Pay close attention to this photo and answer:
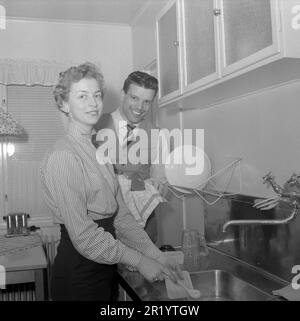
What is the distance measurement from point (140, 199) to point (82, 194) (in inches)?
20.5

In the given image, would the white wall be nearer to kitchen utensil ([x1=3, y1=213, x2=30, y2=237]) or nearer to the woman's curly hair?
kitchen utensil ([x1=3, y1=213, x2=30, y2=237])

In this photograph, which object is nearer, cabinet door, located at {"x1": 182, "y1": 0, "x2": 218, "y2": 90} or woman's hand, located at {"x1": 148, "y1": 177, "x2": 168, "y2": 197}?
cabinet door, located at {"x1": 182, "y1": 0, "x2": 218, "y2": 90}

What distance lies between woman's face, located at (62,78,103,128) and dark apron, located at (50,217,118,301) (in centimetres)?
25

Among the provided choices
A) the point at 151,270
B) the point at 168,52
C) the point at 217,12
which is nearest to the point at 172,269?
the point at 151,270

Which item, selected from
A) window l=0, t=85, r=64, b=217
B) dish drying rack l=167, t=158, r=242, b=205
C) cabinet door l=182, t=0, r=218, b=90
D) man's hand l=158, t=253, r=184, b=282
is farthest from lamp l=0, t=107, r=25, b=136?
man's hand l=158, t=253, r=184, b=282

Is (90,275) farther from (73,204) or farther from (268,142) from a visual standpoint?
(268,142)

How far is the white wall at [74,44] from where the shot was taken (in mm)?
2072

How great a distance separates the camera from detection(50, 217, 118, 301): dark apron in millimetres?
895

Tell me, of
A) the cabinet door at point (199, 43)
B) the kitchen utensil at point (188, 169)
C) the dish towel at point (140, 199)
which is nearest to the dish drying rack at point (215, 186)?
the kitchen utensil at point (188, 169)

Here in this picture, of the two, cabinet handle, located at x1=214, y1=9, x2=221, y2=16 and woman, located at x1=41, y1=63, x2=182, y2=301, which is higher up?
cabinet handle, located at x1=214, y1=9, x2=221, y2=16

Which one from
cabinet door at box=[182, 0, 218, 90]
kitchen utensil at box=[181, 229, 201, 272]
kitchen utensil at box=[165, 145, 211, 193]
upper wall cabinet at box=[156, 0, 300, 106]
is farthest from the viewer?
kitchen utensil at box=[165, 145, 211, 193]

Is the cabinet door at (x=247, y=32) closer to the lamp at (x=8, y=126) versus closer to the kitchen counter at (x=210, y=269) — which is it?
the kitchen counter at (x=210, y=269)

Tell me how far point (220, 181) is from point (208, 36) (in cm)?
55

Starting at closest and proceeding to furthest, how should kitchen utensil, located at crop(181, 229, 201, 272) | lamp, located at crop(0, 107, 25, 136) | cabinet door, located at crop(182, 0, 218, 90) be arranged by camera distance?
cabinet door, located at crop(182, 0, 218, 90) < kitchen utensil, located at crop(181, 229, 201, 272) < lamp, located at crop(0, 107, 25, 136)
